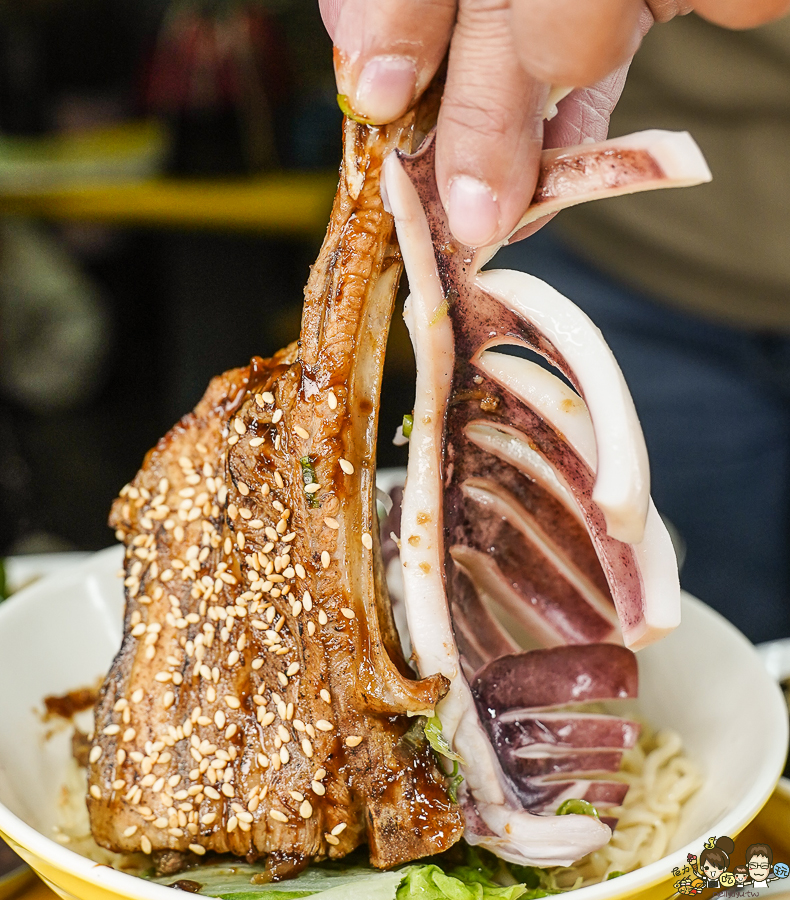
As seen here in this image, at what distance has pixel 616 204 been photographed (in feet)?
10.6

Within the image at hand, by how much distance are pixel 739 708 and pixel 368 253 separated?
1196mm

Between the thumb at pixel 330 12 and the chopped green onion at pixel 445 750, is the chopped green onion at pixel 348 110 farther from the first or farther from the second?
the chopped green onion at pixel 445 750

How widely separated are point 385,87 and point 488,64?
0.16 metres

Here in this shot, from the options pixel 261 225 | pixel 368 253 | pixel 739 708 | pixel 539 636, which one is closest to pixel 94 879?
pixel 539 636

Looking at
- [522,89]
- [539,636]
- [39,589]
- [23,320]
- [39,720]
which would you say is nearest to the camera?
[522,89]

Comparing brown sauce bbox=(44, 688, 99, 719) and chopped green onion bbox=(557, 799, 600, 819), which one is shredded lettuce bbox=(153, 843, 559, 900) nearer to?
chopped green onion bbox=(557, 799, 600, 819)

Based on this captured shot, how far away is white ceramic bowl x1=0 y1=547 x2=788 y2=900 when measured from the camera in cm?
140

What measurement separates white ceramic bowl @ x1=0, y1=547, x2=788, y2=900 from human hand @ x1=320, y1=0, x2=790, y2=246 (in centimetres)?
101

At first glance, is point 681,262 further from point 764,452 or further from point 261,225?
point 261,225

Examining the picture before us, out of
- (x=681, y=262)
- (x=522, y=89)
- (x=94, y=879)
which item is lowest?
(x=94, y=879)

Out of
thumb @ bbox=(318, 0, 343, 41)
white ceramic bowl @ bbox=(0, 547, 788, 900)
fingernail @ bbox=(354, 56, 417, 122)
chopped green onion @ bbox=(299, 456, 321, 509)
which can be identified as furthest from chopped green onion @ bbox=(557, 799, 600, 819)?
thumb @ bbox=(318, 0, 343, 41)

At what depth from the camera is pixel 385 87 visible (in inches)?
46.5

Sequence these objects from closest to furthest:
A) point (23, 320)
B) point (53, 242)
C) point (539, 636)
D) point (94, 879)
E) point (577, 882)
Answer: point (94, 879), point (577, 882), point (539, 636), point (23, 320), point (53, 242)

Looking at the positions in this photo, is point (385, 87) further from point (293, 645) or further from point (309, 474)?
point (293, 645)
